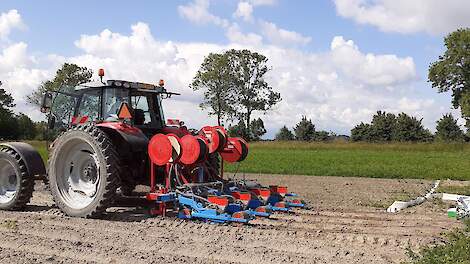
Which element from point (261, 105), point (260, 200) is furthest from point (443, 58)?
point (260, 200)

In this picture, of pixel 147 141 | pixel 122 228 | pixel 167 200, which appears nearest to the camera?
pixel 122 228

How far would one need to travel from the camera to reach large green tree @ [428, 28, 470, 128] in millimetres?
50719

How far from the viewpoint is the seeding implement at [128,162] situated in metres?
7.47

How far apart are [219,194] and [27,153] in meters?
3.41

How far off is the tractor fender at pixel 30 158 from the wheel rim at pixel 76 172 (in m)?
0.55

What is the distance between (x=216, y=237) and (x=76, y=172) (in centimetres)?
316

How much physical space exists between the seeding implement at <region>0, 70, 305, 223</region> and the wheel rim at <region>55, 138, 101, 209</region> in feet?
0.05

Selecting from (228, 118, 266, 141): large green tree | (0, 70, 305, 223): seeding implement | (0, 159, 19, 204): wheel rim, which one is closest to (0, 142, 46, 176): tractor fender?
(0, 70, 305, 223): seeding implement

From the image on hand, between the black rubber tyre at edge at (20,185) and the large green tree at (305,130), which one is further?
the large green tree at (305,130)

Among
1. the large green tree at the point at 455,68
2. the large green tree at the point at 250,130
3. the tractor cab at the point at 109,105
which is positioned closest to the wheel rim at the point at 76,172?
the tractor cab at the point at 109,105

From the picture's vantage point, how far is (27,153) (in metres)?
8.53

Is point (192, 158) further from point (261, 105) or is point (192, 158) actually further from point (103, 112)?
point (261, 105)

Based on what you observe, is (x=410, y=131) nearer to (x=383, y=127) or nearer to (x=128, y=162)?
(x=383, y=127)

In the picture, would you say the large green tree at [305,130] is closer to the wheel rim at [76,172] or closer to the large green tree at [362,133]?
the large green tree at [362,133]
